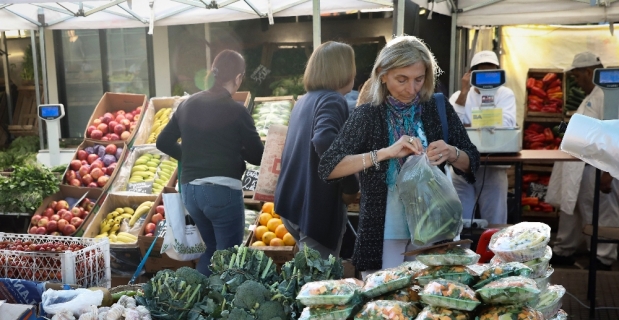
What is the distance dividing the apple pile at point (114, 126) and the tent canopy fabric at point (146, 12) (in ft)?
3.56

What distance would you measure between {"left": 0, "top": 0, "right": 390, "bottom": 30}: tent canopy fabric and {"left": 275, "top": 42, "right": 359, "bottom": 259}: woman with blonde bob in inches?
111

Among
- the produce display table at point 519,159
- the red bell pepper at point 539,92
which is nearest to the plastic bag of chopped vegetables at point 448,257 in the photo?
the produce display table at point 519,159

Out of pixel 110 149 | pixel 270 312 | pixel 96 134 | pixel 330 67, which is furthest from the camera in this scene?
pixel 96 134

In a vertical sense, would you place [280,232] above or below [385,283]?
below

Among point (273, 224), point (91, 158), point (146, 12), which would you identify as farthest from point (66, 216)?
point (146, 12)

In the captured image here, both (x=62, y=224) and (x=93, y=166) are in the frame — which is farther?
(x=93, y=166)

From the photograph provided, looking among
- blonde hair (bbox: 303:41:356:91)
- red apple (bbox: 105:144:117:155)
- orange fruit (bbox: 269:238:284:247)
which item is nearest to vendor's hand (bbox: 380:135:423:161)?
blonde hair (bbox: 303:41:356:91)

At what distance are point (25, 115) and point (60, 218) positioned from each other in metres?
5.47

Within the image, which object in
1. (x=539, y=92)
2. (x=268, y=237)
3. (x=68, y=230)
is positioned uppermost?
(x=539, y=92)

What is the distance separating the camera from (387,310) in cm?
200

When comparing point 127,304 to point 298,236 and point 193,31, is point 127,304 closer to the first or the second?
point 298,236

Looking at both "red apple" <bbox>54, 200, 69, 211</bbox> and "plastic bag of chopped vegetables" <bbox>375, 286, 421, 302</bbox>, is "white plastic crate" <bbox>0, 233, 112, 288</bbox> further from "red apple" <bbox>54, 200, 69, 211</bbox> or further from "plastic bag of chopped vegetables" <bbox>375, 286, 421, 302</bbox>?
"red apple" <bbox>54, 200, 69, 211</bbox>

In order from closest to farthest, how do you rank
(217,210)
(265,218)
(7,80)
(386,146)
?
1. (386,146)
2. (217,210)
3. (265,218)
4. (7,80)

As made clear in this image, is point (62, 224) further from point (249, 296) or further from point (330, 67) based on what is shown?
point (249, 296)
